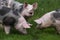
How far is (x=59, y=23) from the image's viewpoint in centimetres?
872

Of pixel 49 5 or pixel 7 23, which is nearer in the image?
pixel 7 23

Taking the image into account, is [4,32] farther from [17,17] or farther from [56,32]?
[56,32]

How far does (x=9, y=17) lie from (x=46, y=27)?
1.05m

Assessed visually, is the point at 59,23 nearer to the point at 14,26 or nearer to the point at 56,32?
the point at 56,32

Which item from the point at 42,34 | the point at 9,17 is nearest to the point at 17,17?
the point at 9,17

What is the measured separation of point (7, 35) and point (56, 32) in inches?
53.6

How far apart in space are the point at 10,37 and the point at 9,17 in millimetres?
A: 561

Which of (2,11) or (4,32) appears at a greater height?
(2,11)

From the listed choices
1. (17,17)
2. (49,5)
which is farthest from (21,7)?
(49,5)

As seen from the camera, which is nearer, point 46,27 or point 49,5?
point 46,27

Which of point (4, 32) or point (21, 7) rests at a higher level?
point (21, 7)

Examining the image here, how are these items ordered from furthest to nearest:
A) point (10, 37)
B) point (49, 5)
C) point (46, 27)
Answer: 1. point (49, 5)
2. point (46, 27)
3. point (10, 37)

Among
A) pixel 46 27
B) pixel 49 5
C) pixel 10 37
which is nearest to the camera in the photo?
pixel 10 37

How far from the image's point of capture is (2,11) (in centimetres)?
874
